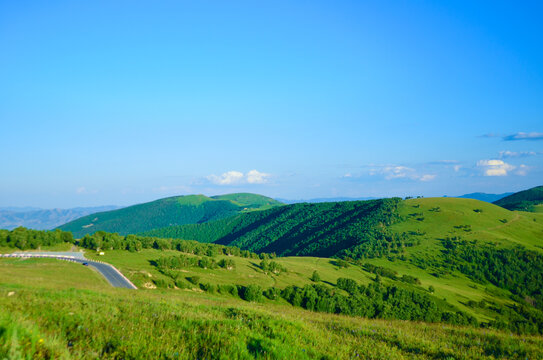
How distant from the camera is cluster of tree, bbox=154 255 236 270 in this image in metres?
75.4

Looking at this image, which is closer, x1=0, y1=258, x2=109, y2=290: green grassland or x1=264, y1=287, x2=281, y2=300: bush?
x1=0, y1=258, x2=109, y2=290: green grassland

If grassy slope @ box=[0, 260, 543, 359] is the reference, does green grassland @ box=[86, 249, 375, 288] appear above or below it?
below

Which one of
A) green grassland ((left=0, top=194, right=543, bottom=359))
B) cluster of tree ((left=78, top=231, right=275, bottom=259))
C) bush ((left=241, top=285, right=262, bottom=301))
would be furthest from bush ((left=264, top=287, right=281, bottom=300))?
cluster of tree ((left=78, top=231, right=275, bottom=259))

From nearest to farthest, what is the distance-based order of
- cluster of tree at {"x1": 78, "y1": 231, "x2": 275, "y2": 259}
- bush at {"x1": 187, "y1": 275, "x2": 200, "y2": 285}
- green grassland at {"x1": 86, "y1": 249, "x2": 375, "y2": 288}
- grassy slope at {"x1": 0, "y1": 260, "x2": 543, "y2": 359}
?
grassy slope at {"x1": 0, "y1": 260, "x2": 543, "y2": 359}
bush at {"x1": 187, "y1": 275, "x2": 200, "y2": 285}
green grassland at {"x1": 86, "y1": 249, "x2": 375, "y2": 288}
cluster of tree at {"x1": 78, "y1": 231, "x2": 275, "y2": 259}

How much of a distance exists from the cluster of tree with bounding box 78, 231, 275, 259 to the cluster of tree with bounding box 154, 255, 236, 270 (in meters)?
15.6

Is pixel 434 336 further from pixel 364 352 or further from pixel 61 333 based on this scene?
pixel 61 333

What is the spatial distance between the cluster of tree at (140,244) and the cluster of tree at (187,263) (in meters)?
15.6

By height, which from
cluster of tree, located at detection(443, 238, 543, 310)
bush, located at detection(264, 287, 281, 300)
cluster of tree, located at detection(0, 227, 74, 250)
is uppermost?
cluster of tree, located at detection(0, 227, 74, 250)

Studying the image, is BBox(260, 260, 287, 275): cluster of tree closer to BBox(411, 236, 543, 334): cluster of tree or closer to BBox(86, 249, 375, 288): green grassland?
BBox(86, 249, 375, 288): green grassland

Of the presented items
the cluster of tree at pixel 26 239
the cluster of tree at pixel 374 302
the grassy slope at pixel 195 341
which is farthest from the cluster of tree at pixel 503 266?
the cluster of tree at pixel 26 239

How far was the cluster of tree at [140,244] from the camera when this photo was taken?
86.9m

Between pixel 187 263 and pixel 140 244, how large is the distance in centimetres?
2012

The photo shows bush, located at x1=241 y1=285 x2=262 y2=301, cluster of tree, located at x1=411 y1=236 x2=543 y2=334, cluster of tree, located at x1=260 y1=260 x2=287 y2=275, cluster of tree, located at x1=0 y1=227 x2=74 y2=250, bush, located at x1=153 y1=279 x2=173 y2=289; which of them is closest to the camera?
bush, located at x1=241 y1=285 x2=262 y2=301

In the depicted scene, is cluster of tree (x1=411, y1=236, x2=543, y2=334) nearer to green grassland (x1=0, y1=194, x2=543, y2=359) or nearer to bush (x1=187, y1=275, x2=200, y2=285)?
green grassland (x1=0, y1=194, x2=543, y2=359)
